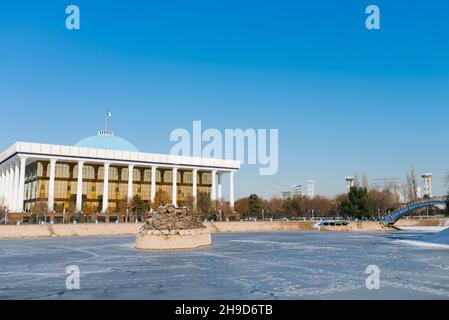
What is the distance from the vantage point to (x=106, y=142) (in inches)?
4407

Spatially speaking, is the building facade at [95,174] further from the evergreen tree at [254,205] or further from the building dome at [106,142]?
the evergreen tree at [254,205]

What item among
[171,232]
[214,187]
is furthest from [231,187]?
[171,232]

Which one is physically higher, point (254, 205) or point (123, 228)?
point (254, 205)

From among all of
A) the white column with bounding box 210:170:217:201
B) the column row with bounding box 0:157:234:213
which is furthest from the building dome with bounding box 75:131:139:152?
the white column with bounding box 210:170:217:201

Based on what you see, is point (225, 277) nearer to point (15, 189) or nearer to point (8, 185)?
point (15, 189)

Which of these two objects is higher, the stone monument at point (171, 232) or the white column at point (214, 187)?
the white column at point (214, 187)

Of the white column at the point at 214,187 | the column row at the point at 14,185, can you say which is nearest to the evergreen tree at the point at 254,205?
the white column at the point at 214,187

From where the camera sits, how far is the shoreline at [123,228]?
58.0m

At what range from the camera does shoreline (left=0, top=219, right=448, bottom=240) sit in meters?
58.0

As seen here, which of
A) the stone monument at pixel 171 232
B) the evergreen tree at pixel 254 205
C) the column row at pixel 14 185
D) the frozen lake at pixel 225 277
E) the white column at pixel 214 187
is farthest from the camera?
the white column at pixel 214 187

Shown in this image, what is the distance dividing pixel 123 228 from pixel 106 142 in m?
50.2

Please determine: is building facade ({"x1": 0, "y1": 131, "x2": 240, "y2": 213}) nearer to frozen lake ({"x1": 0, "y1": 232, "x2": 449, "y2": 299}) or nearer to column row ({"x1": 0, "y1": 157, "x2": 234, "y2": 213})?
column row ({"x1": 0, "y1": 157, "x2": 234, "y2": 213})
